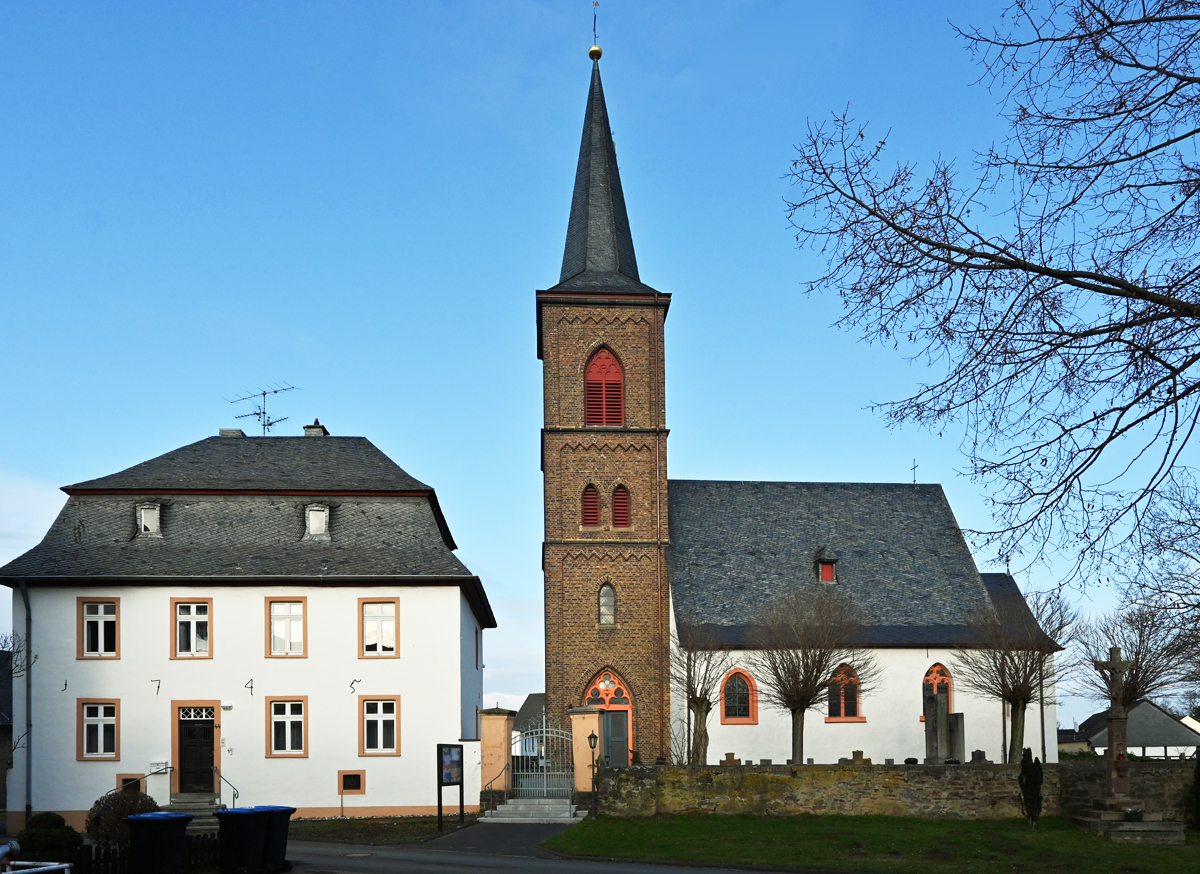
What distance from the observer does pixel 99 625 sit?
28.9 metres

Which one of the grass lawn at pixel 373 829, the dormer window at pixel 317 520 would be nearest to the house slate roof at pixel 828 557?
the dormer window at pixel 317 520

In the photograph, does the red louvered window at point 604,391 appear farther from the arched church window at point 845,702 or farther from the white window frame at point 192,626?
the white window frame at point 192,626

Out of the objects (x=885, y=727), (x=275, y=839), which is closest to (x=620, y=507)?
(x=885, y=727)

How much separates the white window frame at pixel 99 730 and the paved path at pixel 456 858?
25.7ft

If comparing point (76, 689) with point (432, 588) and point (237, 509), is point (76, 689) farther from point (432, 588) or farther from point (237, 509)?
point (432, 588)

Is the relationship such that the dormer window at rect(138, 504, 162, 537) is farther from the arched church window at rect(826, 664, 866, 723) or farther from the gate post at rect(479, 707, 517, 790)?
the arched church window at rect(826, 664, 866, 723)

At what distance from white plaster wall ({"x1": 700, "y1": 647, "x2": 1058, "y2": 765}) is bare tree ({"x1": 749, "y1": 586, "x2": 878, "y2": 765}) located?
22.8 inches

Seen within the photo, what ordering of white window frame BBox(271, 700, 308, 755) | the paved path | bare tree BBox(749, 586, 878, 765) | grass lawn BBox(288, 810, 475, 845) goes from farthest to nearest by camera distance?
bare tree BBox(749, 586, 878, 765), white window frame BBox(271, 700, 308, 755), grass lawn BBox(288, 810, 475, 845), the paved path

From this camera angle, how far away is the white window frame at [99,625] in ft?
94.2

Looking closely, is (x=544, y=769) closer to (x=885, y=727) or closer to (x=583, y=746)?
(x=583, y=746)

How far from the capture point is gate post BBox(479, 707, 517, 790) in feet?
91.0

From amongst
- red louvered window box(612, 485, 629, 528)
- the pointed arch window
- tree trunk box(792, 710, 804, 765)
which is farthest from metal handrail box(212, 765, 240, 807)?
the pointed arch window

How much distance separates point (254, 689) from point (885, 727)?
69.7ft

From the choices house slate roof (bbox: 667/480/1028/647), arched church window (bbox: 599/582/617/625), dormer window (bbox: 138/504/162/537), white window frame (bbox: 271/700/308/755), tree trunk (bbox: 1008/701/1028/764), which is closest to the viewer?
white window frame (bbox: 271/700/308/755)
